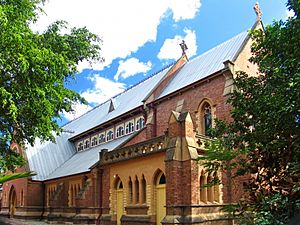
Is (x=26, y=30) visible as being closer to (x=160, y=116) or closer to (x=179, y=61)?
(x=160, y=116)

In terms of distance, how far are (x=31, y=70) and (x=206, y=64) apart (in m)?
14.5

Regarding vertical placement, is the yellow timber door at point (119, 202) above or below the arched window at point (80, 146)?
below

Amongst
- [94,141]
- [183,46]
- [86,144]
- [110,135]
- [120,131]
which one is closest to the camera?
[120,131]

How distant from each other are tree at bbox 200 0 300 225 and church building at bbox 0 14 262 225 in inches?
63.0

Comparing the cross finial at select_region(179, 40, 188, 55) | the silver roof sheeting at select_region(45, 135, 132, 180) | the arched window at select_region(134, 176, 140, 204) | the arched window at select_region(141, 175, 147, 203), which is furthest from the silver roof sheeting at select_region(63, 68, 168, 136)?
the arched window at select_region(141, 175, 147, 203)

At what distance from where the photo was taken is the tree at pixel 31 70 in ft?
37.1

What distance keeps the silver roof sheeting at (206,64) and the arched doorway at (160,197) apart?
24.8ft

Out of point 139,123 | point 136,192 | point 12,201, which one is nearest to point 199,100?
point 139,123

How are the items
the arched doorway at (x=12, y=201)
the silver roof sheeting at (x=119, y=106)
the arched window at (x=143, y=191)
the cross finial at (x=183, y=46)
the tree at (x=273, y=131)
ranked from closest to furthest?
the tree at (x=273, y=131), the arched window at (x=143, y=191), the silver roof sheeting at (x=119, y=106), the cross finial at (x=183, y=46), the arched doorway at (x=12, y=201)

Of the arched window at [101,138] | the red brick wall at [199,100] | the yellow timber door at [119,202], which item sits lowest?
the yellow timber door at [119,202]

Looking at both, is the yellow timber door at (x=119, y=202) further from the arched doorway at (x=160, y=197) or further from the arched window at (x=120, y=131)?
the arched window at (x=120, y=131)

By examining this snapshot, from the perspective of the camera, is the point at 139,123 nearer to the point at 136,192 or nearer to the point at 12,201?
the point at 136,192

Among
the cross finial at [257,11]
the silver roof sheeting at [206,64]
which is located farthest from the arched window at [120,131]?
the cross finial at [257,11]

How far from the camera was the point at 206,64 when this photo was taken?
24.3m
